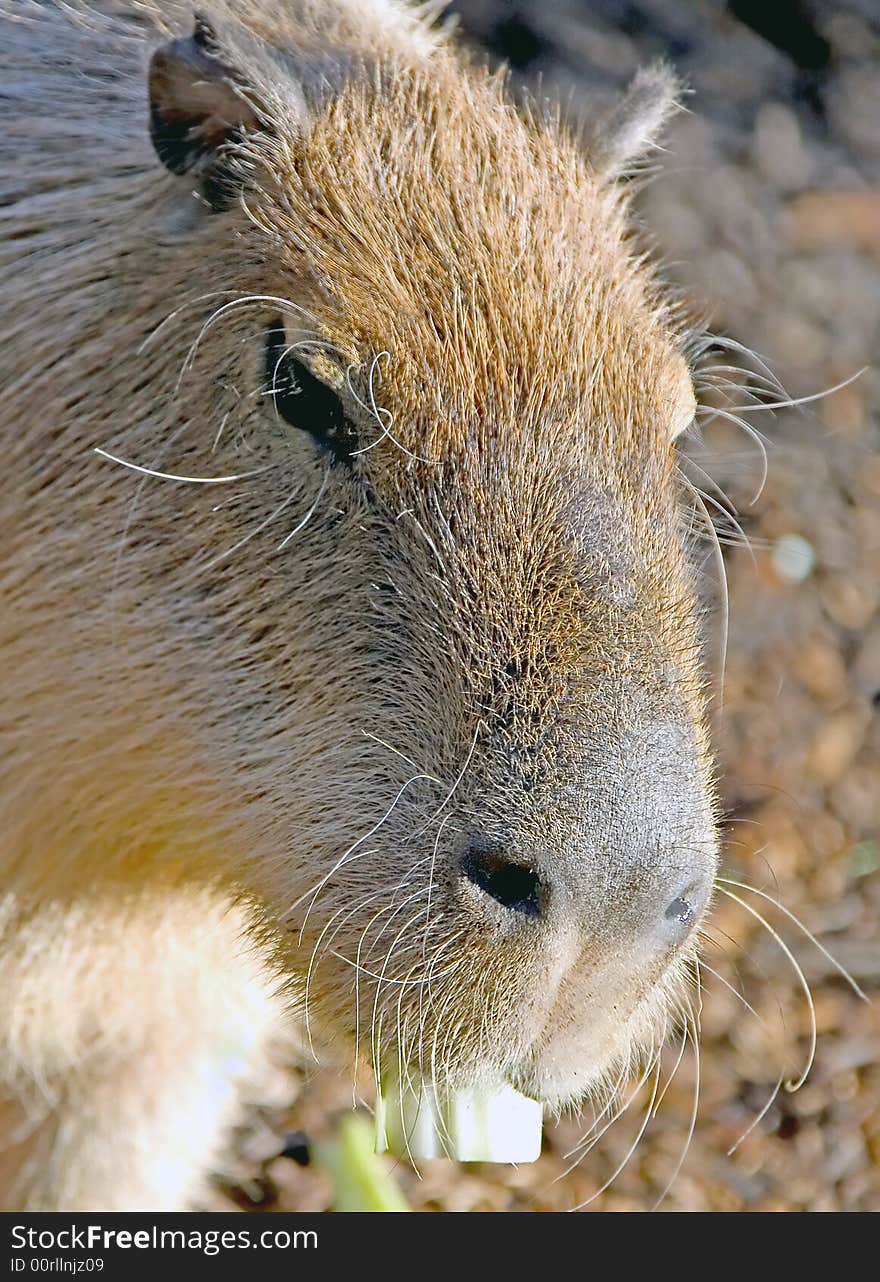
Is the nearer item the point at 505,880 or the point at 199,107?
the point at 505,880

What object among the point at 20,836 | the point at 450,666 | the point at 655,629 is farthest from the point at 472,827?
the point at 20,836

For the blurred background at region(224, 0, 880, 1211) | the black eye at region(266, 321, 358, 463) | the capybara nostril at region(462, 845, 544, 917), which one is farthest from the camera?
the blurred background at region(224, 0, 880, 1211)

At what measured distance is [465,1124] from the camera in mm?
2418

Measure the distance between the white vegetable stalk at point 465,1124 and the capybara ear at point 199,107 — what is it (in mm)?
1298

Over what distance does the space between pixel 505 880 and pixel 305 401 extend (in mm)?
664

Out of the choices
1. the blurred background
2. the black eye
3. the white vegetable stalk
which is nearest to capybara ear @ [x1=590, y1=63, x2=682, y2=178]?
the blurred background

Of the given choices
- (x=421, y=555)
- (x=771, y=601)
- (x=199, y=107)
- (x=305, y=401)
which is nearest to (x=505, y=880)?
(x=421, y=555)

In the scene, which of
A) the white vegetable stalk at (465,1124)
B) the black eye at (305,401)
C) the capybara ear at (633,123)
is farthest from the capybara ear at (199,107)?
the white vegetable stalk at (465,1124)

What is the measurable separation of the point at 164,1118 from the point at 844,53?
445 cm

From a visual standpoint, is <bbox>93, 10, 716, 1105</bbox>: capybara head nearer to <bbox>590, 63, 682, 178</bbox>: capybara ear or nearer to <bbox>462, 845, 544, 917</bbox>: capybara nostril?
<bbox>462, 845, 544, 917</bbox>: capybara nostril

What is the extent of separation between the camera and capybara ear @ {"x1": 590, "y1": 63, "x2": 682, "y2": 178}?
2396 millimetres

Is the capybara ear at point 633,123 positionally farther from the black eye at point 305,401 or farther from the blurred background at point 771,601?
the black eye at point 305,401

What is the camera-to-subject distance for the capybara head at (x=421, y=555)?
1843 mm

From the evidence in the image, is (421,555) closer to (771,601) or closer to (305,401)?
(305,401)
